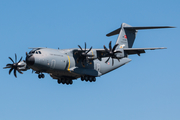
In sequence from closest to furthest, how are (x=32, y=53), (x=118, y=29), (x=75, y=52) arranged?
(x=32, y=53) < (x=75, y=52) < (x=118, y=29)

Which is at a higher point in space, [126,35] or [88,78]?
[126,35]

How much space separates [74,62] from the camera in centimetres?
2916

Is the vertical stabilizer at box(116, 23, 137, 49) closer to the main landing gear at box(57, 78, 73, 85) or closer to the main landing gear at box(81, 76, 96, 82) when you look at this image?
the main landing gear at box(81, 76, 96, 82)

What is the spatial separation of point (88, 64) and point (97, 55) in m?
1.08

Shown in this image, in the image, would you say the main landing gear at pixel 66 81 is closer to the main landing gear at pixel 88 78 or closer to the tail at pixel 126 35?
the main landing gear at pixel 88 78

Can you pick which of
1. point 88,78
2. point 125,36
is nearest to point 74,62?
point 88,78

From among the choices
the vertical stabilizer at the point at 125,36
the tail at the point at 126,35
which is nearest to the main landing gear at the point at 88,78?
the tail at the point at 126,35

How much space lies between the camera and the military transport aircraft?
27.5m

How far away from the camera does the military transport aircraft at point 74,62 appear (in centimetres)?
2747

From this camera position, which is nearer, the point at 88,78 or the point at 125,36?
the point at 88,78

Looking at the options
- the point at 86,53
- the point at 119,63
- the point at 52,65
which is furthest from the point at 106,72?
the point at 52,65

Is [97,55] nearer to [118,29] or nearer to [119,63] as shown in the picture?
[119,63]

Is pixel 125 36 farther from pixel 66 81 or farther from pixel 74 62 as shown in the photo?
pixel 66 81

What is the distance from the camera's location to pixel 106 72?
3162cm
